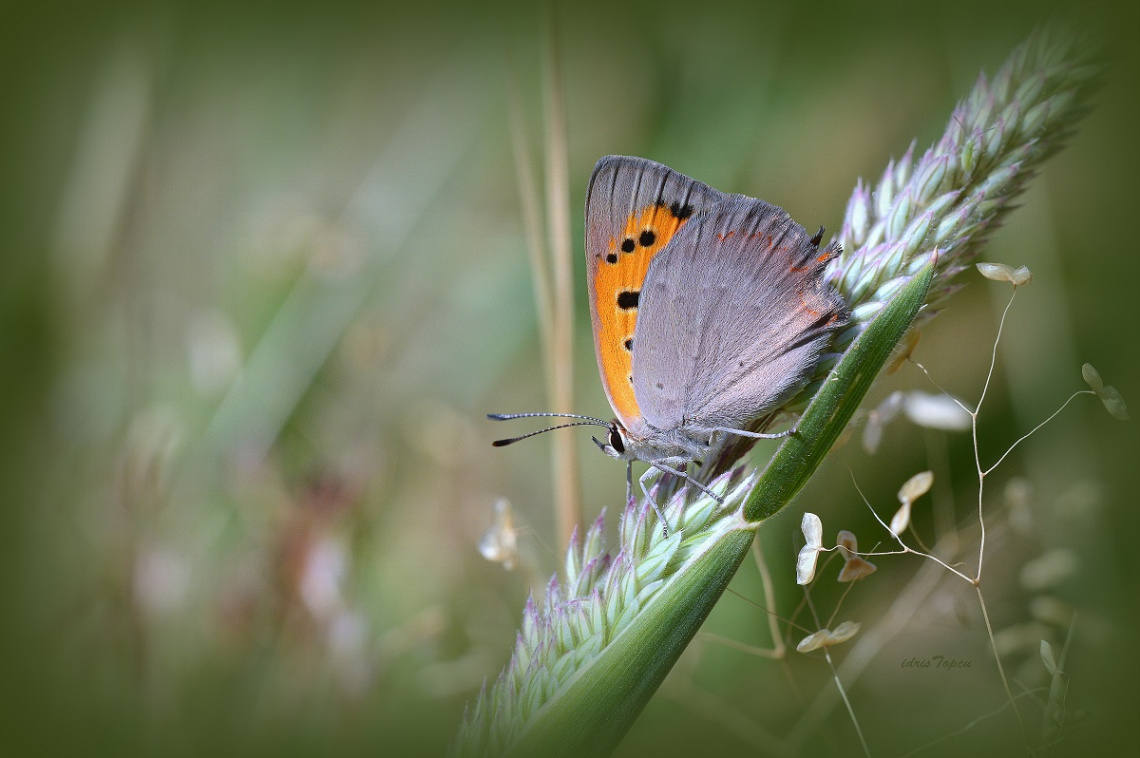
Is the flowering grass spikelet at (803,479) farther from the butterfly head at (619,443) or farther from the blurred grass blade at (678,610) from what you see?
the butterfly head at (619,443)

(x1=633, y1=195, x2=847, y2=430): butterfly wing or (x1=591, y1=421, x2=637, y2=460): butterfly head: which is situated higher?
(x1=633, y1=195, x2=847, y2=430): butterfly wing

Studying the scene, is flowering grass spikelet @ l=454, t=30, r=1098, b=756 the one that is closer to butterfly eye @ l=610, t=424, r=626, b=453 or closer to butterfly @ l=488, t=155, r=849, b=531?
butterfly @ l=488, t=155, r=849, b=531

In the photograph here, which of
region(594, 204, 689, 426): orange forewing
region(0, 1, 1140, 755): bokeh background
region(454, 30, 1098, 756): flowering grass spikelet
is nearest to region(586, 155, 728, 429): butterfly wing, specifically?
region(594, 204, 689, 426): orange forewing

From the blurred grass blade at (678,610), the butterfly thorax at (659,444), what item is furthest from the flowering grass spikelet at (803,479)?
the butterfly thorax at (659,444)

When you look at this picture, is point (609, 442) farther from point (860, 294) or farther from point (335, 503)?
point (335, 503)

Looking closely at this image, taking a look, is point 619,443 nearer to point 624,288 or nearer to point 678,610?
point 624,288
